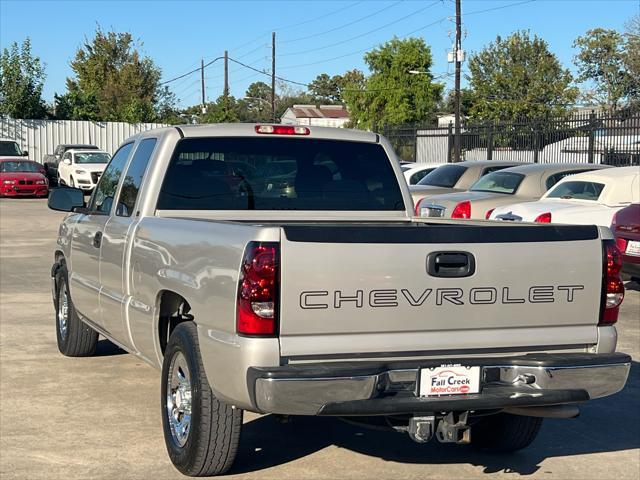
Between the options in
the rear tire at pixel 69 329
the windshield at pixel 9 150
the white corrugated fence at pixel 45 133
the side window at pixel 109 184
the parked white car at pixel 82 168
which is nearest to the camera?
the side window at pixel 109 184

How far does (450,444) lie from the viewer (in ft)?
20.6

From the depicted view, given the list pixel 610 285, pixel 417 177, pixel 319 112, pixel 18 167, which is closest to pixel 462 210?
pixel 417 177

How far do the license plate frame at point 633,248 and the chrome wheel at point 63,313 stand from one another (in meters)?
6.48

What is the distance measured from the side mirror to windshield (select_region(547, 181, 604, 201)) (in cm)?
800

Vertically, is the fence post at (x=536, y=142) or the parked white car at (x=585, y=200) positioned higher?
the fence post at (x=536, y=142)

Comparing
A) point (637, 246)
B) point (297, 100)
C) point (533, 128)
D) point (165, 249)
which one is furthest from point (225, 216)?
point (297, 100)

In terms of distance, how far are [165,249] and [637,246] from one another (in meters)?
7.32

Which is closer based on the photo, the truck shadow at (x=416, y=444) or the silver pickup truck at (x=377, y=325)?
the silver pickup truck at (x=377, y=325)

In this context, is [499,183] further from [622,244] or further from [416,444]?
[416,444]

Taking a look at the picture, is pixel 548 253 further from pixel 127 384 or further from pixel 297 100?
pixel 297 100

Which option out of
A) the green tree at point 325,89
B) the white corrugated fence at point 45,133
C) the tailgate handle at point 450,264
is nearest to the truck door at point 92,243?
the tailgate handle at point 450,264

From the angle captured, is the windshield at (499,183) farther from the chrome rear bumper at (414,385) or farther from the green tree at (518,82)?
the green tree at (518,82)

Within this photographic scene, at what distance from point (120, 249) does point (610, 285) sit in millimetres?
3157

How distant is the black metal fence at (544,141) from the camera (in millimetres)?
24438
